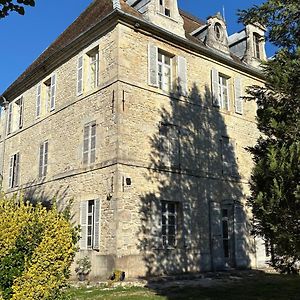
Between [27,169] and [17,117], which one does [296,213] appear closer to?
[27,169]

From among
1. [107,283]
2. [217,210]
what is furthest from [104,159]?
[217,210]

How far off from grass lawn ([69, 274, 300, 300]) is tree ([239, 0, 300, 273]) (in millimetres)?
2686

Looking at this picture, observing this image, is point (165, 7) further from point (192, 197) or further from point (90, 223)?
point (90, 223)

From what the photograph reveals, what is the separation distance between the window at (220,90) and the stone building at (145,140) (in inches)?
1.7

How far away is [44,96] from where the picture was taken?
648 inches

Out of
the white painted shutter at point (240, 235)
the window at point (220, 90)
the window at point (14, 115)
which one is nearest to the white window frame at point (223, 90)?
the window at point (220, 90)

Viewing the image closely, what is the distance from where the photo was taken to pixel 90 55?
14.1 meters

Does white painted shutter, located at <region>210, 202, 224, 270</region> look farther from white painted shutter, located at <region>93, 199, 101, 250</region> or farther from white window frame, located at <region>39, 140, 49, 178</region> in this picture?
white window frame, located at <region>39, 140, 49, 178</region>

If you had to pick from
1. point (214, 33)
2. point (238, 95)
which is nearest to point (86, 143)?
point (238, 95)

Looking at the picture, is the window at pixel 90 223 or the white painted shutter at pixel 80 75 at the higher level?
the white painted shutter at pixel 80 75

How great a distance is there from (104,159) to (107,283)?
11.9ft

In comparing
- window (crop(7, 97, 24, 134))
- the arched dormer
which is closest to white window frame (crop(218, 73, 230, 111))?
the arched dormer

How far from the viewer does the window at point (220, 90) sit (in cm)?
1515

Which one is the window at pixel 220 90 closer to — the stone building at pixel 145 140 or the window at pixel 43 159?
the stone building at pixel 145 140
